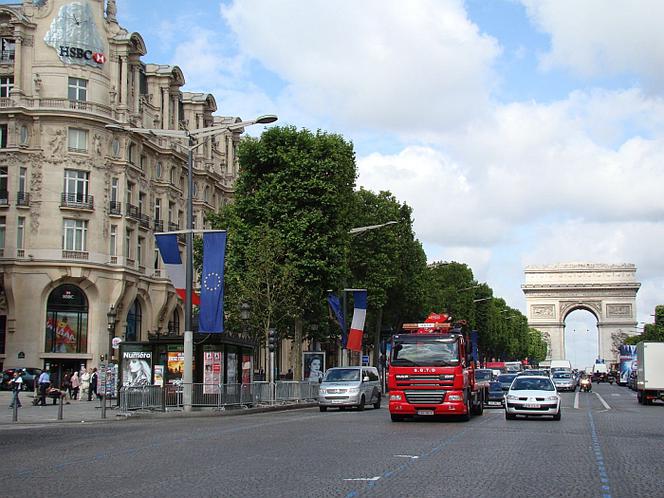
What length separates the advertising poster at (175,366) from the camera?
36250 millimetres

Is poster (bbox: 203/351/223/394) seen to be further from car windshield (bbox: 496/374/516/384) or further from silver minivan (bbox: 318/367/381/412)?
car windshield (bbox: 496/374/516/384)

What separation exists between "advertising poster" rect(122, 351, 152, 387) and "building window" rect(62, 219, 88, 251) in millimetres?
24509

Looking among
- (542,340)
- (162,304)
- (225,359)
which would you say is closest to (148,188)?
(162,304)

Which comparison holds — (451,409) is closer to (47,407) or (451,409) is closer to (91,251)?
(47,407)

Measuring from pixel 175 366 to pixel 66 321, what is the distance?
85.7 ft

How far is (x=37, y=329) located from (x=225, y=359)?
85.3 feet

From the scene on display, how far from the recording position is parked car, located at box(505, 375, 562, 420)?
31.1 meters

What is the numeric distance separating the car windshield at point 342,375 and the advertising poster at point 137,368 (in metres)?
7.81

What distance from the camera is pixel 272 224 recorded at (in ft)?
158

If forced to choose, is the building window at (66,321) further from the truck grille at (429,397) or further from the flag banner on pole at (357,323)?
the truck grille at (429,397)

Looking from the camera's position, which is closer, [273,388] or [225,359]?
[225,359]

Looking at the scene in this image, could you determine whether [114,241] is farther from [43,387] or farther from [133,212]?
[43,387]

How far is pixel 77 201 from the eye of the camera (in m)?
59.9

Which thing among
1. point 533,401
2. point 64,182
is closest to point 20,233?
point 64,182
